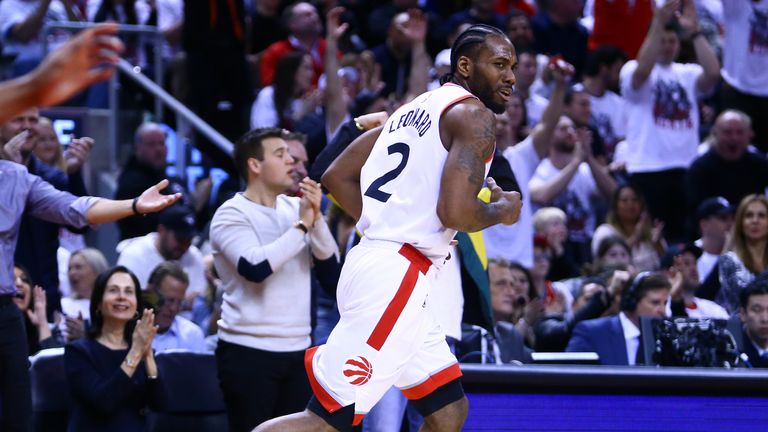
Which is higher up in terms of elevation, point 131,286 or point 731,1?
point 731,1

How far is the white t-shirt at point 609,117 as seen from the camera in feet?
42.1

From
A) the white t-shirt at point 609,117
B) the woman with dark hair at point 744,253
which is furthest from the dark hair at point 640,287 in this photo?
the white t-shirt at point 609,117

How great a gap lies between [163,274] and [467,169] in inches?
150

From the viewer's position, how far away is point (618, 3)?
13711 mm

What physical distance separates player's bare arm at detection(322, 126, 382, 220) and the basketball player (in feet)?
1.33

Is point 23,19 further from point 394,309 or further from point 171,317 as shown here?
point 394,309

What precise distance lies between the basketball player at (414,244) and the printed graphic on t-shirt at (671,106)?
21.5ft

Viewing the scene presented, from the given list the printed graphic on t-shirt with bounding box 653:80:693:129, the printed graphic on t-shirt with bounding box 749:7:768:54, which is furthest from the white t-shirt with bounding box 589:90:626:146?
the printed graphic on t-shirt with bounding box 749:7:768:54

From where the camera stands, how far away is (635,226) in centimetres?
1109

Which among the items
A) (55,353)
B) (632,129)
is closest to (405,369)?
(55,353)

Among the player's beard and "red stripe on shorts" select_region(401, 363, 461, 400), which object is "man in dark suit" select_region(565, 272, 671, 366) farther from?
→ the player's beard

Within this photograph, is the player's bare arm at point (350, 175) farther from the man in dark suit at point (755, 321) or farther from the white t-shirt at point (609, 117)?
the white t-shirt at point (609, 117)

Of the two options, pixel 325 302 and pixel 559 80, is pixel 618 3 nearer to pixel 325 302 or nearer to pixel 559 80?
pixel 559 80

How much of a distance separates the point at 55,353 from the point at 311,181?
6.02 ft
